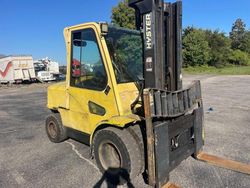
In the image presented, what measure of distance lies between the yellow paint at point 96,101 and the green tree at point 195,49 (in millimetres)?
41680

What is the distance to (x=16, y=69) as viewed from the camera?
25.9m

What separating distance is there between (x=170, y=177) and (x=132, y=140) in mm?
1023

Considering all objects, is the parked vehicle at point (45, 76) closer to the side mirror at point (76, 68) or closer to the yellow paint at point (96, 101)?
the yellow paint at point (96, 101)

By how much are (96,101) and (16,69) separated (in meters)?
23.8

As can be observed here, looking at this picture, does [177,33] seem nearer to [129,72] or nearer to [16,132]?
[129,72]

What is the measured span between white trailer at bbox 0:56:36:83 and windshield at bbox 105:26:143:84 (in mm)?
23752

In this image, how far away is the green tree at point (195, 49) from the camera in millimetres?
44500

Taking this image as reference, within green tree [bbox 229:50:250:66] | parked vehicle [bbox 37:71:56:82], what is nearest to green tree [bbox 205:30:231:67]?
green tree [bbox 229:50:250:66]

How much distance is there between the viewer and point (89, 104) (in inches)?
191

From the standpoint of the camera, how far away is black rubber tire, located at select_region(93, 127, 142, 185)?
409 cm

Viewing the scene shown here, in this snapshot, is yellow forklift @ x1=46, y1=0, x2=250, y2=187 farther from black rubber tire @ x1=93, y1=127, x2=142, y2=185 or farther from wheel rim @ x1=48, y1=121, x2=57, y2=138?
wheel rim @ x1=48, y1=121, x2=57, y2=138

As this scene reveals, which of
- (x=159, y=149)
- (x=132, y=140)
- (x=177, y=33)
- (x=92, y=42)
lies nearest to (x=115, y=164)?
(x=132, y=140)

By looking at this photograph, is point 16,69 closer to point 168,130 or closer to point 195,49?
point 168,130

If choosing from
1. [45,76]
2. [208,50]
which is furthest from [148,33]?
[208,50]
